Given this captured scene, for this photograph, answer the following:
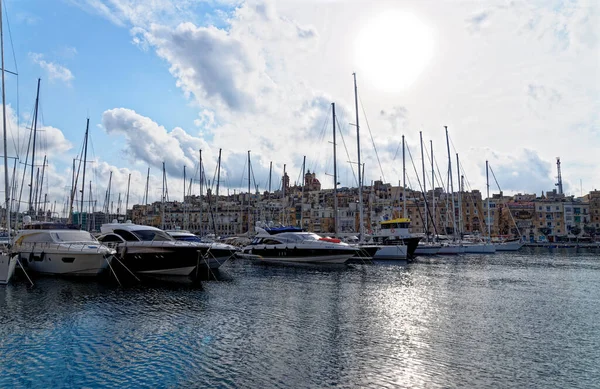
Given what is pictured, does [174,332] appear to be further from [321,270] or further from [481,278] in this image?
[481,278]

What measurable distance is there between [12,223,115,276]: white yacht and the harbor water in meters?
1.63

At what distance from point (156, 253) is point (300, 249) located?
1722 centimetres

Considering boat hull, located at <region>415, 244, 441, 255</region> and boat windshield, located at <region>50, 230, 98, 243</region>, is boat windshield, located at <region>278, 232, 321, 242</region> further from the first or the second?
boat hull, located at <region>415, 244, 441, 255</region>

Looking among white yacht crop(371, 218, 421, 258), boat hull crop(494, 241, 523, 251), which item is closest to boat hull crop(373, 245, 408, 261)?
white yacht crop(371, 218, 421, 258)

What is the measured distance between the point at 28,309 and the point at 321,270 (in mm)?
23230

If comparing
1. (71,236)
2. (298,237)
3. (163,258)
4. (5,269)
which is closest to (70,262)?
(71,236)

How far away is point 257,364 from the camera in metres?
13.0

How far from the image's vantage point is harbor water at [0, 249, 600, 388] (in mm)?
12070

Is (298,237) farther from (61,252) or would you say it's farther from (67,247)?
(61,252)

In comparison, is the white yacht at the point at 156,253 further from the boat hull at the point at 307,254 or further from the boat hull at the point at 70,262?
the boat hull at the point at 307,254

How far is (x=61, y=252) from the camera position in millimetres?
29328

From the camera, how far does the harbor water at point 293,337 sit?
12070 millimetres

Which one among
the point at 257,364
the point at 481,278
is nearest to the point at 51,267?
the point at 257,364

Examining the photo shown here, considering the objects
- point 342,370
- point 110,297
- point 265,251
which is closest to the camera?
point 342,370
